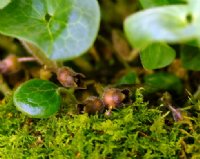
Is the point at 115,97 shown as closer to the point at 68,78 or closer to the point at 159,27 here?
the point at 68,78

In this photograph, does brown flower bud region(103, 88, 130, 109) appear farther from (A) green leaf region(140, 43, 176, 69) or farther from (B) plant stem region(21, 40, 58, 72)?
(B) plant stem region(21, 40, 58, 72)

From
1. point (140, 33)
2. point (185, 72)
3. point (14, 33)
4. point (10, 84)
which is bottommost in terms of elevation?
Result: point (10, 84)

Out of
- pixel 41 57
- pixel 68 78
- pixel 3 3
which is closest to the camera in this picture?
pixel 3 3

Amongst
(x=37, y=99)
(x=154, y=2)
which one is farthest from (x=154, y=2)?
(x=37, y=99)

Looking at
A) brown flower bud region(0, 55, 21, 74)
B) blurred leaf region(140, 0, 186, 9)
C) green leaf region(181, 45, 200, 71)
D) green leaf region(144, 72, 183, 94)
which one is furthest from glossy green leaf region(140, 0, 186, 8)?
brown flower bud region(0, 55, 21, 74)

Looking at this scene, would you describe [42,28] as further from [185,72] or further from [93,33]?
[185,72]

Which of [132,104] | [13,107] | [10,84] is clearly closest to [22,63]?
[10,84]
